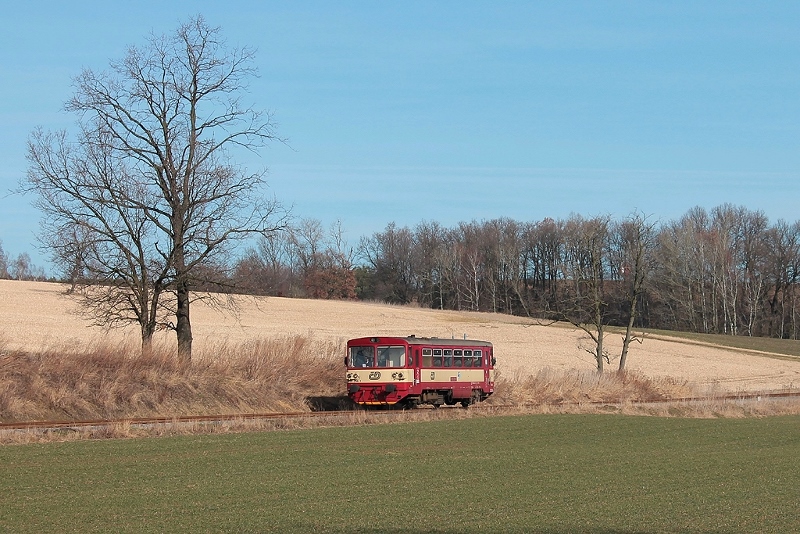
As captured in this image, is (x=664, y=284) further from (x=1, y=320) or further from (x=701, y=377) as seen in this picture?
(x=1, y=320)

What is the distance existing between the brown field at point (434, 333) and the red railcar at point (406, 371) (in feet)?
19.4

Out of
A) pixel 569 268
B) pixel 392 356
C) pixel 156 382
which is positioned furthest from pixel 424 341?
pixel 569 268

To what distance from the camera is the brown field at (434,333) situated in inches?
1868

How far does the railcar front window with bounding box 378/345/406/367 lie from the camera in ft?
105

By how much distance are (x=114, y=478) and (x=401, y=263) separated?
11737cm

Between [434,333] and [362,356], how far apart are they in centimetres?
3236

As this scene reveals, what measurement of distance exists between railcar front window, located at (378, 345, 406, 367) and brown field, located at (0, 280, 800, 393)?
6.60m

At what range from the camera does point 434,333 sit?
2547 inches

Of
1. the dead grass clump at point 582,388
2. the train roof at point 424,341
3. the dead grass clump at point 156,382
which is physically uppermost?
the train roof at point 424,341

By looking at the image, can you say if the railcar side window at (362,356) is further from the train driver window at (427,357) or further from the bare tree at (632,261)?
the bare tree at (632,261)

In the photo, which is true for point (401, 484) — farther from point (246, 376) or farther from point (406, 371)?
point (246, 376)

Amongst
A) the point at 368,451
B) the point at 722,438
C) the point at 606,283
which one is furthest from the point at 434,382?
the point at 606,283

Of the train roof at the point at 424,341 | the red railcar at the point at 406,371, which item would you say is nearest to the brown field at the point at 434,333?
the red railcar at the point at 406,371

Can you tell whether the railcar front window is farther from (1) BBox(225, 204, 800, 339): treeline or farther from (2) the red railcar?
(1) BBox(225, 204, 800, 339): treeline
